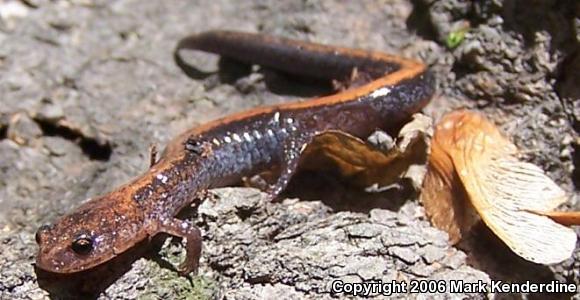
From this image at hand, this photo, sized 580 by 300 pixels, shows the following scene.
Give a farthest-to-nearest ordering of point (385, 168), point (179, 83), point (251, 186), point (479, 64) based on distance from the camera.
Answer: point (179, 83) < point (479, 64) < point (251, 186) < point (385, 168)

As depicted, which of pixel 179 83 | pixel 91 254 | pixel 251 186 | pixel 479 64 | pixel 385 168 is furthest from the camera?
pixel 179 83

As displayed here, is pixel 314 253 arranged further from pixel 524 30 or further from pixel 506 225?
pixel 524 30

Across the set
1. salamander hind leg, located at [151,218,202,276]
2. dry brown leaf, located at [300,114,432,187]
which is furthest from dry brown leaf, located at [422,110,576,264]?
salamander hind leg, located at [151,218,202,276]

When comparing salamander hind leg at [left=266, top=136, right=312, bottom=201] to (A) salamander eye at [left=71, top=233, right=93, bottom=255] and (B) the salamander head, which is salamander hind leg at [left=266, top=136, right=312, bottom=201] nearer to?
(B) the salamander head

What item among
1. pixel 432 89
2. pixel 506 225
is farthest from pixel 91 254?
pixel 432 89

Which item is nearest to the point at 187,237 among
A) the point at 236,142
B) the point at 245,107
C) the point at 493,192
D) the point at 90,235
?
the point at 90,235

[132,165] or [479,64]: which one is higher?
[479,64]
